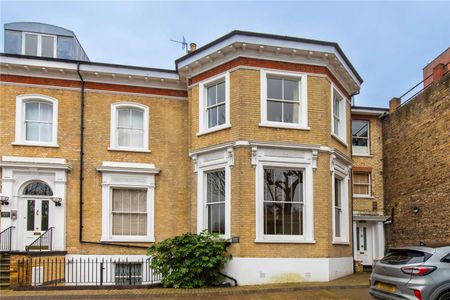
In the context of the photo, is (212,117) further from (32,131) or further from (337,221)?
(32,131)

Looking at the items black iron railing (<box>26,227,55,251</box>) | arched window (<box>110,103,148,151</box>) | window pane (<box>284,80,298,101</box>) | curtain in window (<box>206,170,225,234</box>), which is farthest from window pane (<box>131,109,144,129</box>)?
window pane (<box>284,80,298,101</box>)

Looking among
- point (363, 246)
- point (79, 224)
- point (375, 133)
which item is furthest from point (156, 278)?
point (375, 133)

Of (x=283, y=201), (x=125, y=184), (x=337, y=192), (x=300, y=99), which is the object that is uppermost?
(x=300, y=99)

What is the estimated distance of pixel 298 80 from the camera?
630 inches

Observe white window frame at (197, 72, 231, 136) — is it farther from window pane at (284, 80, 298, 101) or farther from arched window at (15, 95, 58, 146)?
arched window at (15, 95, 58, 146)

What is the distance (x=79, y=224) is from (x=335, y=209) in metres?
9.22

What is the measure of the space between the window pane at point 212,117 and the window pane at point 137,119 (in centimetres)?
319

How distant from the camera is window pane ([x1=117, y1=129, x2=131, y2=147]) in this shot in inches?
718

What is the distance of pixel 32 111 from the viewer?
1769cm

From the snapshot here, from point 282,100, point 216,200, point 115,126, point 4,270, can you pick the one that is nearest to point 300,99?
point 282,100

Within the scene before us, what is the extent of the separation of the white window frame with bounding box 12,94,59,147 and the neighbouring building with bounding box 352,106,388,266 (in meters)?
13.4

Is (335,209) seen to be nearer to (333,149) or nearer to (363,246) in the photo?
(333,149)

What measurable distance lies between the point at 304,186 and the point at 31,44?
43.0 ft

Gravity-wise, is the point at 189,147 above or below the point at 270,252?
above
